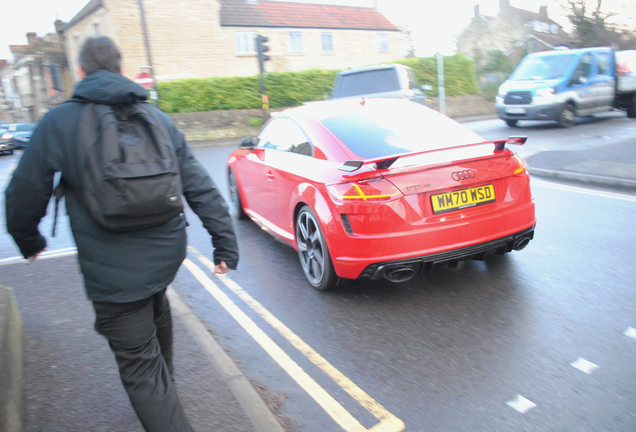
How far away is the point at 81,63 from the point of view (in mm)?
2186

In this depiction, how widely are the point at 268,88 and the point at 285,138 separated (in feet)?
65.3

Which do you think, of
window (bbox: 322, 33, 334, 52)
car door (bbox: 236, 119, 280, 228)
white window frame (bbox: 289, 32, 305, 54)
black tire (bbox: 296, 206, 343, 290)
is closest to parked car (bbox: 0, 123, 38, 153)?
white window frame (bbox: 289, 32, 305, 54)

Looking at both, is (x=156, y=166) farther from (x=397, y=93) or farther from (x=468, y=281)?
(x=397, y=93)

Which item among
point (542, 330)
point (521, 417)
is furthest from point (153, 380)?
point (542, 330)

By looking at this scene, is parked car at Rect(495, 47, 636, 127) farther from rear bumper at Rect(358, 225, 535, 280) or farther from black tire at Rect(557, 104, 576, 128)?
rear bumper at Rect(358, 225, 535, 280)

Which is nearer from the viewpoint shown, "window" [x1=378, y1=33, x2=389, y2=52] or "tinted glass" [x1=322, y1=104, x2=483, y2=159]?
"tinted glass" [x1=322, y1=104, x2=483, y2=159]

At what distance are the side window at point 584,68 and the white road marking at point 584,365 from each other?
13509mm

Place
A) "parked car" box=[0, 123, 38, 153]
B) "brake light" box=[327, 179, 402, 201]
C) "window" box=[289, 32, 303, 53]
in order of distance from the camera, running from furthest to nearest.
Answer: "window" box=[289, 32, 303, 53] → "parked car" box=[0, 123, 38, 153] → "brake light" box=[327, 179, 402, 201]

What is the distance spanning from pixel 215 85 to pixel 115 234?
22.8 metres

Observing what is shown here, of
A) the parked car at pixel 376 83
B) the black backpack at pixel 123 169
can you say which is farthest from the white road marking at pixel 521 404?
the parked car at pixel 376 83

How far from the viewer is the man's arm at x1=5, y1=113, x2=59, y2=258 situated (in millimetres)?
2051

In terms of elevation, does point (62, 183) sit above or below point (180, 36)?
below

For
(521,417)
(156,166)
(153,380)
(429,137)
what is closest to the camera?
(156,166)

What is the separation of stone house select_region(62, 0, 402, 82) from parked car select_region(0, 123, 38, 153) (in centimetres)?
658
